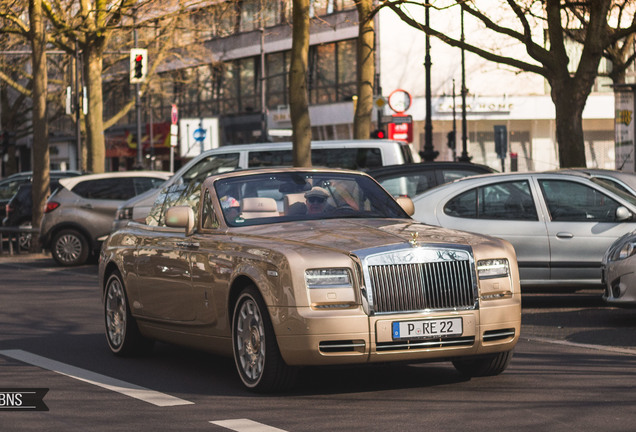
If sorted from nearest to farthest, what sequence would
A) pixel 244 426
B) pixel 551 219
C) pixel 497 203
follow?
pixel 244 426 → pixel 551 219 → pixel 497 203

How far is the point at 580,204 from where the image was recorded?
1478 centimetres

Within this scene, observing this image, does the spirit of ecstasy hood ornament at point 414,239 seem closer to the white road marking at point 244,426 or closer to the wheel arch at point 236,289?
the wheel arch at point 236,289

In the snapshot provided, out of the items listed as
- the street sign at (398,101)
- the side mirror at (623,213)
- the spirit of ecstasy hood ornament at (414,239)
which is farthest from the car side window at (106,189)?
the spirit of ecstasy hood ornament at (414,239)

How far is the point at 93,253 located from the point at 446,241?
17.9 m

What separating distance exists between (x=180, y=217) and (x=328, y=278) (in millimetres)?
1849

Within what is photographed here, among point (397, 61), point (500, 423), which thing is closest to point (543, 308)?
point (500, 423)

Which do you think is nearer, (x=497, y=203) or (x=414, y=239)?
(x=414, y=239)

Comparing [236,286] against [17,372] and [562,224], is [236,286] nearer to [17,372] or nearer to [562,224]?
[17,372]

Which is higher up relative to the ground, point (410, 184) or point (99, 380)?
point (410, 184)

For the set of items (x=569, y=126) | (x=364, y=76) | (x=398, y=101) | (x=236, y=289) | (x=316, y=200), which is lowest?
(x=236, y=289)

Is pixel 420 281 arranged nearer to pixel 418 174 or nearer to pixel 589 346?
pixel 589 346

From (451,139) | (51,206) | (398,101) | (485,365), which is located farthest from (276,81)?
(485,365)

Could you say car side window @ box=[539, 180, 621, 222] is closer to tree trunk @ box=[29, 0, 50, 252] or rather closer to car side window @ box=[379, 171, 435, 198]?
car side window @ box=[379, 171, 435, 198]

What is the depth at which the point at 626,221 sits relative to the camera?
14.6 m
